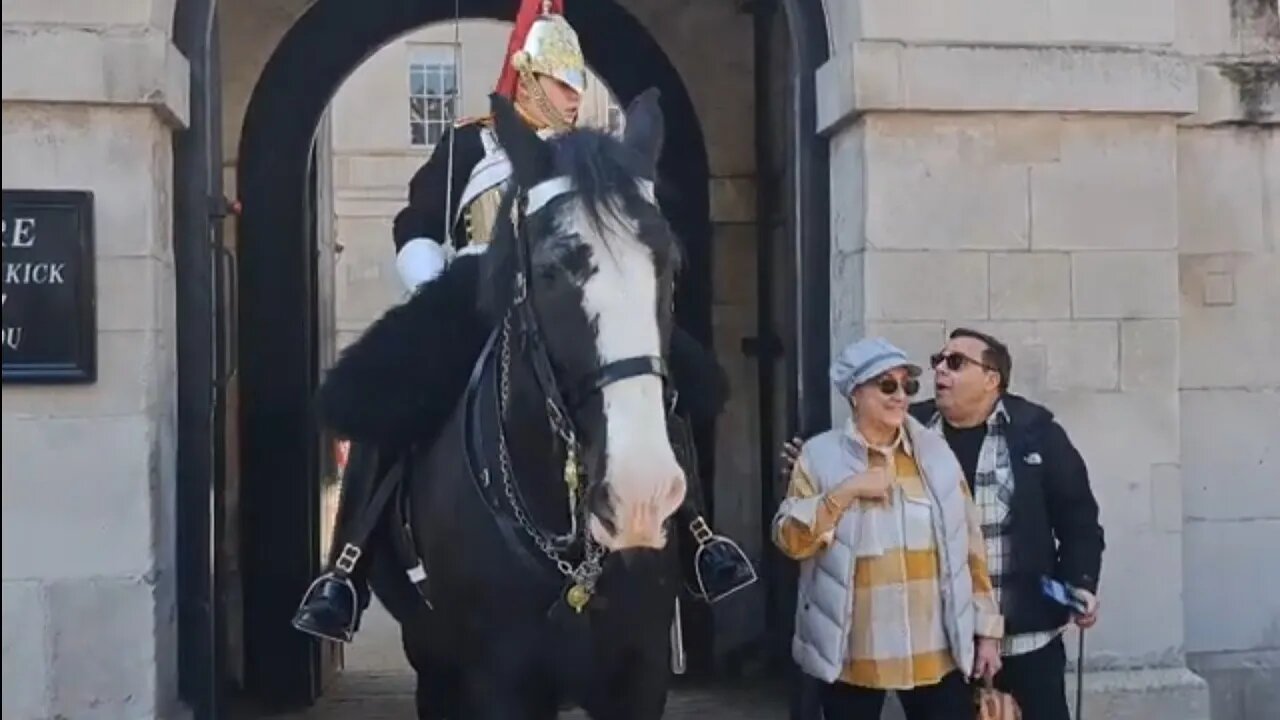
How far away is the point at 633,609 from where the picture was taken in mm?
3543

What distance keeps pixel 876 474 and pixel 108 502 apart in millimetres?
2206

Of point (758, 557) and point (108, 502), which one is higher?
point (108, 502)

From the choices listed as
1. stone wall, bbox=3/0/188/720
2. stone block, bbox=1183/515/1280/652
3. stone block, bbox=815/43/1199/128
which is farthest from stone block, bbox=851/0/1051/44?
stone wall, bbox=3/0/188/720

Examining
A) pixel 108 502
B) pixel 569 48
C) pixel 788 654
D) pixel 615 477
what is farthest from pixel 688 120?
pixel 615 477

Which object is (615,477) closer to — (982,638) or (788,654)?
(982,638)

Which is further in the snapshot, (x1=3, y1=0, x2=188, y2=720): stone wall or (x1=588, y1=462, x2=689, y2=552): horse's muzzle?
(x1=3, y1=0, x2=188, y2=720): stone wall

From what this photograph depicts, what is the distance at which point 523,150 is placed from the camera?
3.29 metres

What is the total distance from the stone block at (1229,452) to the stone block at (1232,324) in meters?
0.05

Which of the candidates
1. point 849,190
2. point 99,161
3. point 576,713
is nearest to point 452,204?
point 99,161

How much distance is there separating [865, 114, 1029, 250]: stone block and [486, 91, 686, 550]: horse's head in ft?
5.80


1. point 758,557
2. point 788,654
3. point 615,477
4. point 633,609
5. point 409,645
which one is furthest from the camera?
point 758,557

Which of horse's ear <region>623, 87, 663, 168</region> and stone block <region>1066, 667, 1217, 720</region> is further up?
horse's ear <region>623, 87, 663, 168</region>

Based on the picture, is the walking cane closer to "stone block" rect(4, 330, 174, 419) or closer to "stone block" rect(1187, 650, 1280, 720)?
"stone block" rect(1187, 650, 1280, 720)

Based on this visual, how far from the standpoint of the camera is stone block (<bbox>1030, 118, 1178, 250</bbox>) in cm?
517
